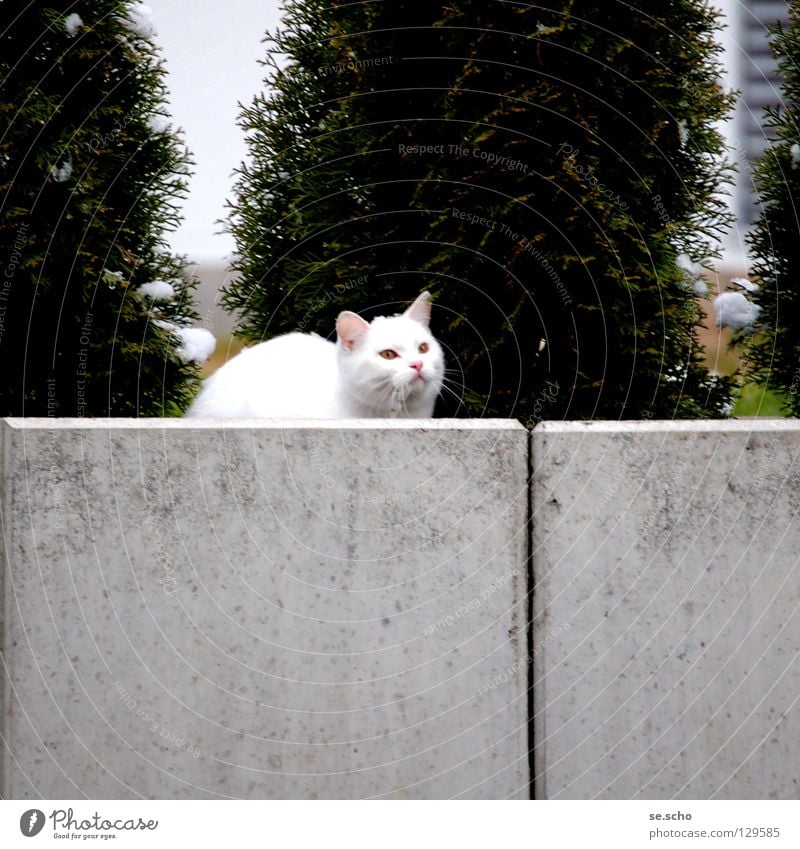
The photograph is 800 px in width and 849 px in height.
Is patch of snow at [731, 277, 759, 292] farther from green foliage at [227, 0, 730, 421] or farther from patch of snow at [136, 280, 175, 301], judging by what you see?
patch of snow at [136, 280, 175, 301]

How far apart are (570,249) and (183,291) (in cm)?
161

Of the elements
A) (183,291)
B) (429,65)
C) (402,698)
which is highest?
(429,65)

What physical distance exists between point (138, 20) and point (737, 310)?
272 cm

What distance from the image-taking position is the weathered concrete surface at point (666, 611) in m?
2.74

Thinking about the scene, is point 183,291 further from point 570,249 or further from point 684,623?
point 684,623

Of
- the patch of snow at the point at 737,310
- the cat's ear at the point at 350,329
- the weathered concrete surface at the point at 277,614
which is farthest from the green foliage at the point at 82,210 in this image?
the patch of snow at the point at 737,310

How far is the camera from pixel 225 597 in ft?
8.91

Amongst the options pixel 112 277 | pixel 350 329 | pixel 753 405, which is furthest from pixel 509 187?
pixel 753 405

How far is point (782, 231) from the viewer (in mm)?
3785

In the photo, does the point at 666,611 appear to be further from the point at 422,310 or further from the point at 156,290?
the point at 156,290

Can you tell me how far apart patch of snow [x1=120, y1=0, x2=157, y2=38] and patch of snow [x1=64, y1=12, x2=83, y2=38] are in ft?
0.60

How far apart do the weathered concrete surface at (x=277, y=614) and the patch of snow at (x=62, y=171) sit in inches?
47.5

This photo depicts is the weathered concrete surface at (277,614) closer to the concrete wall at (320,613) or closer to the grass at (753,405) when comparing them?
the concrete wall at (320,613)

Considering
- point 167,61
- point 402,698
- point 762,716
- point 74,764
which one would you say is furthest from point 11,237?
point 762,716
